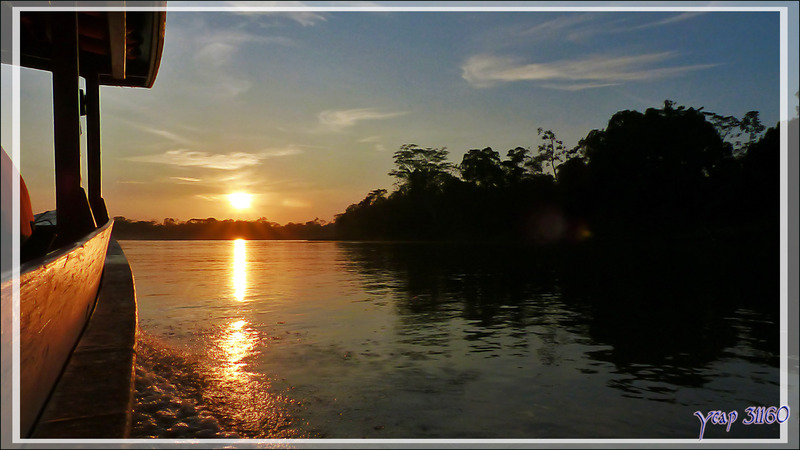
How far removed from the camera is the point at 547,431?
417 centimetres

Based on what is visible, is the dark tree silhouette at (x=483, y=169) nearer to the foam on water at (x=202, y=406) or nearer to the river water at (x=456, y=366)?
the river water at (x=456, y=366)

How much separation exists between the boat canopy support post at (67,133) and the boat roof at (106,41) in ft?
0.68

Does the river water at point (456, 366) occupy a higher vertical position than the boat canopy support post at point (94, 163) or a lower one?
lower

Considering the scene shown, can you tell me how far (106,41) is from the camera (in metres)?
6.64

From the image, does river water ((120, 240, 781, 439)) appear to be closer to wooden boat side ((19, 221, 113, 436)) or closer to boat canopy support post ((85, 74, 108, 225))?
wooden boat side ((19, 221, 113, 436))

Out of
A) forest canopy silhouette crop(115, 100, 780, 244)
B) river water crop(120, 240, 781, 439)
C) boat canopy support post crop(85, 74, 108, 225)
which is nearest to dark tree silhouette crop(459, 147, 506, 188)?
forest canopy silhouette crop(115, 100, 780, 244)

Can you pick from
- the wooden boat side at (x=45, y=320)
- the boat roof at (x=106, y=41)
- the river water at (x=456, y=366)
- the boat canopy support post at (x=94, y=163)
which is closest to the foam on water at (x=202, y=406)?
the river water at (x=456, y=366)

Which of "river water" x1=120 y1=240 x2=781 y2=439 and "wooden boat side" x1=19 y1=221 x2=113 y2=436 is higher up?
"wooden boat side" x1=19 y1=221 x2=113 y2=436

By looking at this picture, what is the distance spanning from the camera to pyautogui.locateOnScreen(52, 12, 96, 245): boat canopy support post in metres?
4.85

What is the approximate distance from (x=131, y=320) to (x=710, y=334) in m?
7.83

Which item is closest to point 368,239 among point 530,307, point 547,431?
point 530,307

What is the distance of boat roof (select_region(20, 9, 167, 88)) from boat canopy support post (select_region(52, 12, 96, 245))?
0.68 ft

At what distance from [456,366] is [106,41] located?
5.85 metres

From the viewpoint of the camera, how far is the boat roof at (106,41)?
4.93 metres
